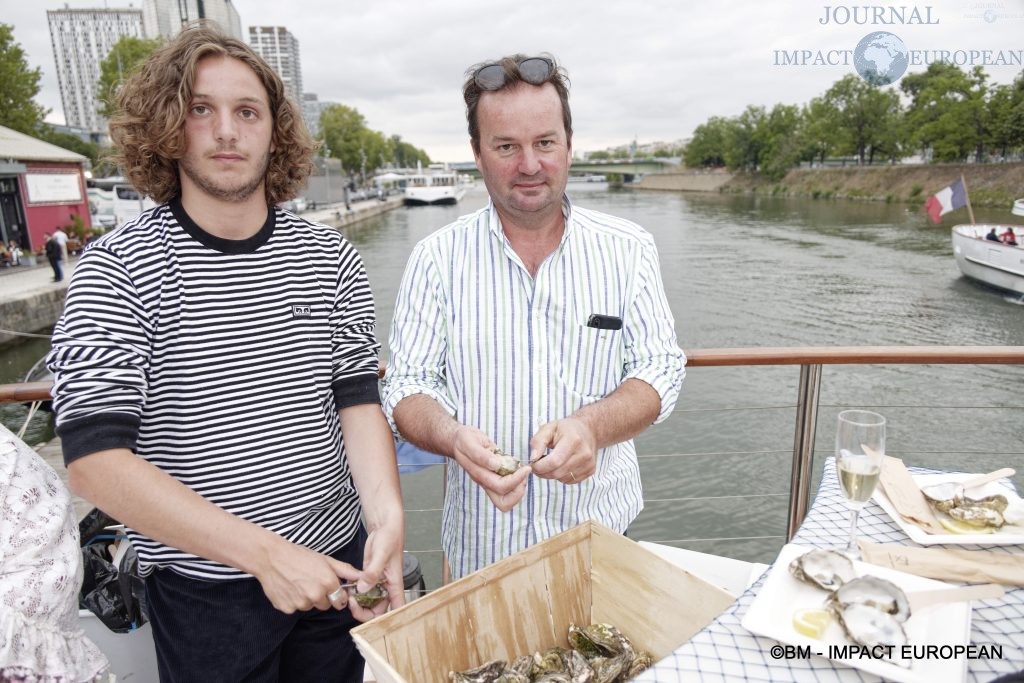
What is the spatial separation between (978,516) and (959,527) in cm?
4

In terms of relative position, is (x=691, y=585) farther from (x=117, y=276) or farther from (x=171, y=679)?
(x=117, y=276)

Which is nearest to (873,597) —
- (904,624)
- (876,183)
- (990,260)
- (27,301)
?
(904,624)

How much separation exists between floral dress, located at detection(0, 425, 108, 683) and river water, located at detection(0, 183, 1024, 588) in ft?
4.18

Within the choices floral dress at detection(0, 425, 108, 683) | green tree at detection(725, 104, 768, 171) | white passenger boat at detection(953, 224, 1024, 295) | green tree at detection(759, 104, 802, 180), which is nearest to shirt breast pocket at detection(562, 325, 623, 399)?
floral dress at detection(0, 425, 108, 683)

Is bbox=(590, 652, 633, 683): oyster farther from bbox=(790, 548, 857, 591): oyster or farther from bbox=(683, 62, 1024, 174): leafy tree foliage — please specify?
bbox=(683, 62, 1024, 174): leafy tree foliage

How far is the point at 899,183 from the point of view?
43938mm

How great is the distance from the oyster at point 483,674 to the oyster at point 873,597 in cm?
68

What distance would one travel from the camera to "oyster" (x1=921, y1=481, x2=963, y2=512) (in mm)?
1354

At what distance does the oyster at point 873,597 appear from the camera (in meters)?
1.01

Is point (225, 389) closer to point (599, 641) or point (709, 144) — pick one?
point (599, 641)

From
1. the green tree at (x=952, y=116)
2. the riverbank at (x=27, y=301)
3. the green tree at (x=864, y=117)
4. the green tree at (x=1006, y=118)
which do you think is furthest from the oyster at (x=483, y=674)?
the green tree at (x=864, y=117)

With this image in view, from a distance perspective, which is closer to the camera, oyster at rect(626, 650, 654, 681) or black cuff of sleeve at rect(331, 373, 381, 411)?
oyster at rect(626, 650, 654, 681)

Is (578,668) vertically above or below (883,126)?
below

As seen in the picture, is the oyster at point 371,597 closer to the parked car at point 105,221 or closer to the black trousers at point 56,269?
the black trousers at point 56,269
